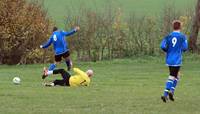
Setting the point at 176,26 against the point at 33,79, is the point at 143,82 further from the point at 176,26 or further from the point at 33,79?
the point at 176,26

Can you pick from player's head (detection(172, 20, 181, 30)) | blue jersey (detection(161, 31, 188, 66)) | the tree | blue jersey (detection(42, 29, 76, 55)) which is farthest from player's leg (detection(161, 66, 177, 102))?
the tree

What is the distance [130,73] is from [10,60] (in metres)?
10.0

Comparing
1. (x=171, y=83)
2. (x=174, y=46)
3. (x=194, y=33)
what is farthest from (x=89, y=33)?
(x=174, y=46)

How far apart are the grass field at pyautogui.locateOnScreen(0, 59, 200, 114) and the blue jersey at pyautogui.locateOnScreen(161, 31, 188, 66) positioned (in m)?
1.00

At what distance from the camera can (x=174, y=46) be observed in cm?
1505

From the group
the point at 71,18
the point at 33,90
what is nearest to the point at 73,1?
the point at 71,18

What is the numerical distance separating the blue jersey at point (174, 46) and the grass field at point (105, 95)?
997 mm

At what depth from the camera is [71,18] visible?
3684cm

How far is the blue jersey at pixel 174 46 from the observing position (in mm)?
15039

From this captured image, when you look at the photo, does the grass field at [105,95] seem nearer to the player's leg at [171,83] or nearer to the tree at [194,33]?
the player's leg at [171,83]

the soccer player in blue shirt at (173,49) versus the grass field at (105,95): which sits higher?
the soccer player in blue shirt at (173,49)

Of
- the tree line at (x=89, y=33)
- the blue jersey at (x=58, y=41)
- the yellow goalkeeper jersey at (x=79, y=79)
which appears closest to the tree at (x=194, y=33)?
the tree line at (x=89, y=33)

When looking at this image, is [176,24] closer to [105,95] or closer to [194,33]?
[105,95]

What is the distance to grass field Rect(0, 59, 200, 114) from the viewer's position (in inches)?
528
